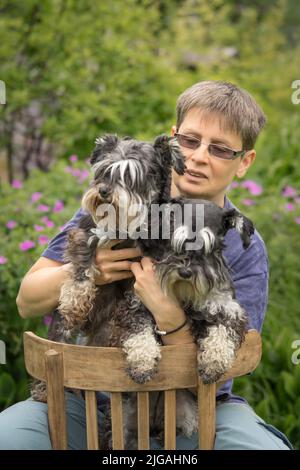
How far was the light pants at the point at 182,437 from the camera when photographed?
2688 millimetres

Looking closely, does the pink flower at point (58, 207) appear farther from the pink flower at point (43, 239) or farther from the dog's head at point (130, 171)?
the dog's head at point (130, 171)

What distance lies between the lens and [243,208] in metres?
5.76

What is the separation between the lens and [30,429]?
2.75 meters

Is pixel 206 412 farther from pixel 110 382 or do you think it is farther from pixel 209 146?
pixel 209 146

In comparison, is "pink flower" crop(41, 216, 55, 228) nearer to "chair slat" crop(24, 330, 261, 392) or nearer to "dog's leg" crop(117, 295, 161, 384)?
"dog's leg" crop(117, 295, 161, 384)

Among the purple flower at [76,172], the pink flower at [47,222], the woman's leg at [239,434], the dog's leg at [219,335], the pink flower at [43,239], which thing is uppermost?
the purple flower at [76,172]

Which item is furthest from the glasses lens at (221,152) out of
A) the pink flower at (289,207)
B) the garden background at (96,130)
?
the pink flower at (289,207)

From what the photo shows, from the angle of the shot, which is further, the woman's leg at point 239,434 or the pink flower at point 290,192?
the pink flower at point 290,192

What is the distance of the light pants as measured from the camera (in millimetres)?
2688

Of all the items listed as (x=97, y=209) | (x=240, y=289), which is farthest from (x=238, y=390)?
(x=97, y=209)

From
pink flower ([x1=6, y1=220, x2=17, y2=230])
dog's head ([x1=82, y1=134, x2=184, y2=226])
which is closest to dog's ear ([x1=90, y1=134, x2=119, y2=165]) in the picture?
dog's head ([x1=82, y1=134, x2=184, y2=226])

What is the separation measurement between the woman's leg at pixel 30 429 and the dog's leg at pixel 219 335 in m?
0.72

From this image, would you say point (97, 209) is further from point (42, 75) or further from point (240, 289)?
point (42, 75)

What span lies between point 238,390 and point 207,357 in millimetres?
2063
